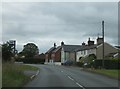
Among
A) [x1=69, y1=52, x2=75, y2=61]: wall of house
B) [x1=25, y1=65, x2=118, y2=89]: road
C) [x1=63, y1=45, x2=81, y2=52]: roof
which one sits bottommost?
[x1=25, y1=65, x2=118, y2=89]: road

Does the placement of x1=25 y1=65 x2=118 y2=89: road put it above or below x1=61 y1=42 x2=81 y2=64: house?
below

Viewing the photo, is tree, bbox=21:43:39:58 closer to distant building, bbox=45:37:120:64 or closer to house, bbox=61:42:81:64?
distant building, bbox=45:37:120:64

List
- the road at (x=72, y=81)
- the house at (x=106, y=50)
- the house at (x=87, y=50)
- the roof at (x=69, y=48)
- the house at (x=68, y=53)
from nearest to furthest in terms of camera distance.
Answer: the road at (x=72, y=81)
the house at (x=106, y=50)
the house at (x=87, y=50)
the house at (x=68, y=53)
the roof at (x=69, y=48)

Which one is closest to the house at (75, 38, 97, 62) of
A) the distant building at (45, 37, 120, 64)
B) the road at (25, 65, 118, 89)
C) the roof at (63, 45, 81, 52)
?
Answer: the distant building at (45, 37, 120, 64)

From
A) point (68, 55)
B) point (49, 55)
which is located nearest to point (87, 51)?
point (68, 55)

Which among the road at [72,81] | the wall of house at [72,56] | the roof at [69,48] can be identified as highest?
the roof at [69,48]

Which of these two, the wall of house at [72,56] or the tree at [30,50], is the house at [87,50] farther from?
the tree at [30,50]

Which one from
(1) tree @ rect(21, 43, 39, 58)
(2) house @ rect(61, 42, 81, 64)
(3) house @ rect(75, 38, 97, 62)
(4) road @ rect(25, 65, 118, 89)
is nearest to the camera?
(4) road @ rect(25, 65, 118, 89)

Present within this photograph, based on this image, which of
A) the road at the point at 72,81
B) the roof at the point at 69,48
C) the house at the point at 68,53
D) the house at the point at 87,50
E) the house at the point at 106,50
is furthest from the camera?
the roof at the point at 69,48

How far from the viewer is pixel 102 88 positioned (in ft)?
65.6

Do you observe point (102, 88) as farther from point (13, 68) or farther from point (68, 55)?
point (68, 55)

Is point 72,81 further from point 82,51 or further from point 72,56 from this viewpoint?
point 72,56

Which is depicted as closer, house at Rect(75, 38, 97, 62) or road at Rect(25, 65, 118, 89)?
road at Rect(25, 65, 118, 89)

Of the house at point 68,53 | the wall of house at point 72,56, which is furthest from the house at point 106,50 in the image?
the wall of house at point 72,56
